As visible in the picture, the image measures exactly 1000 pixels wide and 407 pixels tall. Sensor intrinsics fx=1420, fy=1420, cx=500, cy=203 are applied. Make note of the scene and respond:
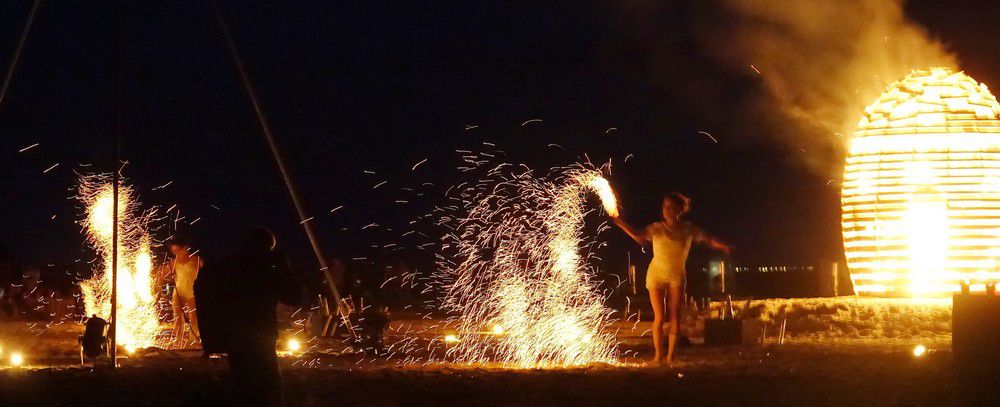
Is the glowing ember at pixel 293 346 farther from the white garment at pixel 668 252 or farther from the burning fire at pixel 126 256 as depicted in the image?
the white garment at pixel 668 252

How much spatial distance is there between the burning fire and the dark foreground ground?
13.4 feet

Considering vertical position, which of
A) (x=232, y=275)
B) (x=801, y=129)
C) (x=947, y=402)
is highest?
(x=801, y=129)

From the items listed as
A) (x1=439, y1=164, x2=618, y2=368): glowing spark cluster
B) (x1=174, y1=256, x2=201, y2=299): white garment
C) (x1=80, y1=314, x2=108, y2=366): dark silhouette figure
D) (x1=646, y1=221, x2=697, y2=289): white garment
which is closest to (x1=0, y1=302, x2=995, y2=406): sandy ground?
(x1=80, y1=314, x2=108, y2=366): dark silhouette figure

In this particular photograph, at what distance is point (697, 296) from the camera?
91.4 feet

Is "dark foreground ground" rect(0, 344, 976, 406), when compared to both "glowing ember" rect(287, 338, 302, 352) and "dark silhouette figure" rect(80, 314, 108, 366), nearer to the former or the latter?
"dark silhouette figure" rect(80, 314, 108, 366)

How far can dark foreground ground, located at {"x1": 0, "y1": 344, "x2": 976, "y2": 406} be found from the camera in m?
10.3

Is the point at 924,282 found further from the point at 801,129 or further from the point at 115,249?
the point at 115,249

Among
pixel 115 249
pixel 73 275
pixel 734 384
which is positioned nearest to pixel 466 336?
pixel 115 249

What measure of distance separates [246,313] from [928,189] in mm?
12175

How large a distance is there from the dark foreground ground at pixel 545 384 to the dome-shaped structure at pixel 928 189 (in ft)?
15.3

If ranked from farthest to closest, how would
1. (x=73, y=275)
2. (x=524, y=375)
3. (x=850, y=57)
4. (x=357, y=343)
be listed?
1. (x=73, y=275)
2. (x=850, y=57)
3. (x=357, y=343)
4. (x=524, y=375)

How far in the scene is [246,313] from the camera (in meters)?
8.78

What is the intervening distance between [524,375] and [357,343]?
431 centimetres

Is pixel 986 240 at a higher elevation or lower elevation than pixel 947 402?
higher
